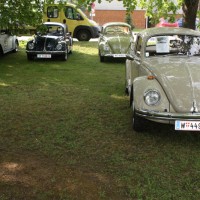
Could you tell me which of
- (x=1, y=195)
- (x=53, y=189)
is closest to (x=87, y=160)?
(x=53, y=189)

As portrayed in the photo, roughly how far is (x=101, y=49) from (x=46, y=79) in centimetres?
386

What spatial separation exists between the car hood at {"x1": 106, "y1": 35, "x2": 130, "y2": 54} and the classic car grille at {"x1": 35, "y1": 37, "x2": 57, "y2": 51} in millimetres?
2049

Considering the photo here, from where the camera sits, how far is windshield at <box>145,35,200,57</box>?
644cm

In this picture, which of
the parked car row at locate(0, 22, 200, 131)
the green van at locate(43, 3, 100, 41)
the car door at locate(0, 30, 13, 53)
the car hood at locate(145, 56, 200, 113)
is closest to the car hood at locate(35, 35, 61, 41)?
the car door at locate(0, 30, 13, 53)

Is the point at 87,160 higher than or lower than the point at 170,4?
lower

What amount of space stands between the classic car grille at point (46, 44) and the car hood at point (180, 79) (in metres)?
7.72

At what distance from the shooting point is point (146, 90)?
532cm

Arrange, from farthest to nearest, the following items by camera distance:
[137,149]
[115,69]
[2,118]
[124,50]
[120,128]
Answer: [124,50]
[115,69]
[2,118]
[120,128]
[137,149]

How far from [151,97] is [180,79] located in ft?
1.74

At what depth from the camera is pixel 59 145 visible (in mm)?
5148

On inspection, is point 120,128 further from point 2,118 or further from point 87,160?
point 2,118

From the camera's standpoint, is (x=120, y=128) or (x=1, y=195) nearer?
(x=1, y=195)

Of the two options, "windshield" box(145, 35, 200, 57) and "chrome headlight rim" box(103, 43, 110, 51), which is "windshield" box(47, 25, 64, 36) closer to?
"chrome headlight rim" box(103, 43, 110, 51)

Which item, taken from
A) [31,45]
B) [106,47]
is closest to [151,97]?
[106,47]
